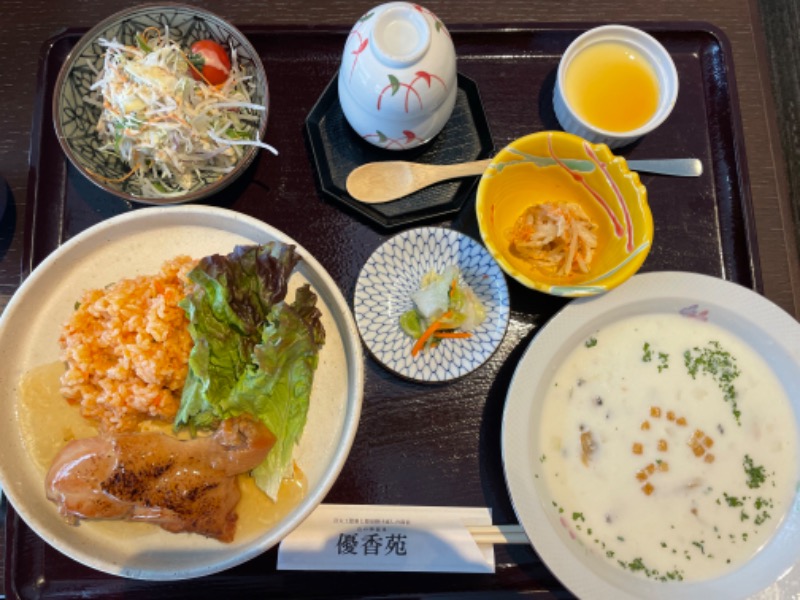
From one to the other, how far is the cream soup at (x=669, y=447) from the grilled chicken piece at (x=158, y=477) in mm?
909

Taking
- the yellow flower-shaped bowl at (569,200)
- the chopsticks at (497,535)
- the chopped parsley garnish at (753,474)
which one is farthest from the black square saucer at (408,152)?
the chopped parsley garnish at (753,474)

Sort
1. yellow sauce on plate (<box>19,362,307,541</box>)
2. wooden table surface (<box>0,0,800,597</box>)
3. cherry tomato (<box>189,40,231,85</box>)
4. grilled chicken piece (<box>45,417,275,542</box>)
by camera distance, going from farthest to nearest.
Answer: wooden table surface (<box>0,0,800,597</box>) → cherry tomato (<box>189,40,231,85</box>) → yellow sauce on plate (<box>19,362,307,541</box>) → grilled chicken piece (<box>45,417,275,542</box>)

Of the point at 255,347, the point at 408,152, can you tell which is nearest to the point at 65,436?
the point at 255,347

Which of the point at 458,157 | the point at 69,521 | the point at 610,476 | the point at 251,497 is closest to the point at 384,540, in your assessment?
the point at 251,497

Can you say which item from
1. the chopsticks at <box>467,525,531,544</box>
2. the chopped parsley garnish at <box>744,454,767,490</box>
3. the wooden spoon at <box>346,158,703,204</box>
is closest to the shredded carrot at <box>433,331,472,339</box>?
the wooden spoon at <box>346,158,703,204</box>

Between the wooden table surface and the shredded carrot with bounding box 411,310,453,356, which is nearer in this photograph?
the shredded carrot with bounding box 411,310,453,356

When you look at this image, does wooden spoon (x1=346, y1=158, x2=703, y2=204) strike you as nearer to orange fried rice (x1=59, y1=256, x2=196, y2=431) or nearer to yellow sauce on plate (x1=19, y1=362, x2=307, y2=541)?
orange fried rice (x1=59, y1=256, x2=196, y2=431)

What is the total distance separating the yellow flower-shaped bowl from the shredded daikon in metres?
0.02

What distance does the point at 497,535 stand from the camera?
1818 mm

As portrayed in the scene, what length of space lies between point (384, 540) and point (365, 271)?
2.63 ft

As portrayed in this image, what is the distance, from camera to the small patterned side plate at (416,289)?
6.15 ft

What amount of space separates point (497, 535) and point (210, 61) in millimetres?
1703

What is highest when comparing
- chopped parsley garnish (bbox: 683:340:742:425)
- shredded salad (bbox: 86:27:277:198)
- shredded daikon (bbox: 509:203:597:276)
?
shredded salad (bbox: 86:27:277:198)

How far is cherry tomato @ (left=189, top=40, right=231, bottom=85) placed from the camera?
1.95 metres
